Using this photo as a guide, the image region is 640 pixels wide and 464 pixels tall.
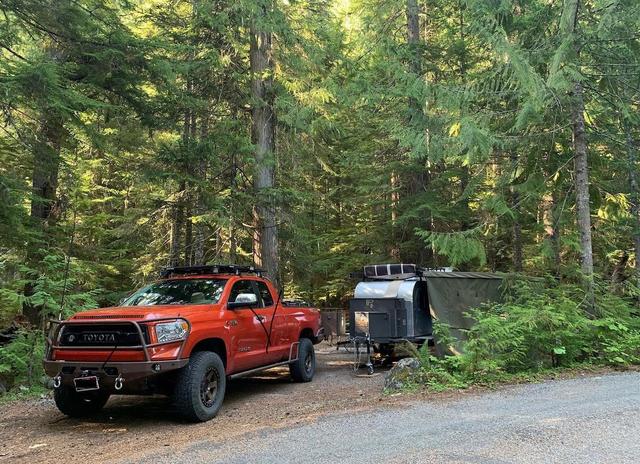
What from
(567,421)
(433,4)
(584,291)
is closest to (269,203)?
(584,291)

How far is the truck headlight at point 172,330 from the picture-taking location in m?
6.21

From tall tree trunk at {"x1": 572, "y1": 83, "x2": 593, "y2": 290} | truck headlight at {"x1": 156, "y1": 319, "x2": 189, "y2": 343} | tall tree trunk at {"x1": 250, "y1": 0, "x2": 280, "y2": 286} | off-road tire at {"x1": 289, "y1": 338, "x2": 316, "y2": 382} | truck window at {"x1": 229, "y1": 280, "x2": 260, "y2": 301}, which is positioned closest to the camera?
truck headlight at {"x1": 156, "y1": 319, "x2": 189, "y2": 343}

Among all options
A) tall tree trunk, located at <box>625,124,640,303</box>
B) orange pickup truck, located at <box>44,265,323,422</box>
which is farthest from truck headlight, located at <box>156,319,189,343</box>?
tall tree trunk, located at <box>625,124,640,303</box>

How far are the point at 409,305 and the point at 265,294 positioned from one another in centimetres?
381

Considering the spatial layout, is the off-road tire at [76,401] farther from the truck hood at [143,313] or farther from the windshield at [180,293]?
the windshield at [180,293]

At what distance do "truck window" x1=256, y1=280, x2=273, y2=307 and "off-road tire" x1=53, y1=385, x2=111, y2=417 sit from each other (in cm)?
297

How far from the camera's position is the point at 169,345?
6.22 metres

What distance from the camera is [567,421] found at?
18.5 ft

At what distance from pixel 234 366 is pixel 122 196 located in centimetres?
1542

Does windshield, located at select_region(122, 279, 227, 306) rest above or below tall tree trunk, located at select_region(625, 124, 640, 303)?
below

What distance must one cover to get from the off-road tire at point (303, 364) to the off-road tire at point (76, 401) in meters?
3.61

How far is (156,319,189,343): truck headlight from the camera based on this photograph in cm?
621

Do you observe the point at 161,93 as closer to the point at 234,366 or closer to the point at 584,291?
the point at 234,366

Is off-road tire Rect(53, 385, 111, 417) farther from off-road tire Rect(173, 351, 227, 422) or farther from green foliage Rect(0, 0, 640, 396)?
green foliage Rect(0, 0, 640, 396)
